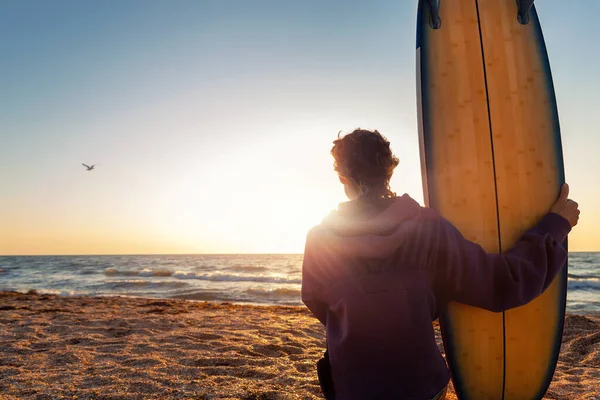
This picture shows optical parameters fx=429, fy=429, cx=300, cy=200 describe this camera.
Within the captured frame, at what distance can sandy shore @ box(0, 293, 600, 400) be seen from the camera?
9.14 ft

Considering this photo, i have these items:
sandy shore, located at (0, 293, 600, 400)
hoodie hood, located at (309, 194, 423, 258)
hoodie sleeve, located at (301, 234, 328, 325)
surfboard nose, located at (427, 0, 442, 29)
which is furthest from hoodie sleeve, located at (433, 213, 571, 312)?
sandy shore, located at (0, 293, 600, 400)

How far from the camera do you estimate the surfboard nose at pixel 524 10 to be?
7.15ft

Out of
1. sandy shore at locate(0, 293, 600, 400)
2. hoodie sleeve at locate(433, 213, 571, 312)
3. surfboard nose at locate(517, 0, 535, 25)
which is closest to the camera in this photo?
hoodie sleeve at locate(433, 213, 571, 312)

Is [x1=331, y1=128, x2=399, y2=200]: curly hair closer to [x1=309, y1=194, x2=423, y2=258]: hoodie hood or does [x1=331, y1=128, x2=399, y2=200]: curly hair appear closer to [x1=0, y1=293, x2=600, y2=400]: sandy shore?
[x1=309, y1=194, x2=423, y2=258]: hoodie hood

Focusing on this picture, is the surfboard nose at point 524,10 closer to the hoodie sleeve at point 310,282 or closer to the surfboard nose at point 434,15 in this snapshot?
the surfboard nose at point 434,15

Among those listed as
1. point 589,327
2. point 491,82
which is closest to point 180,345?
point 491,82

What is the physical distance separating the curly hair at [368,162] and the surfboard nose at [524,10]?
4.63 ft

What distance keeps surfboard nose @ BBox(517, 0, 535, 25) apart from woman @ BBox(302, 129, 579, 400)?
1.41 metres

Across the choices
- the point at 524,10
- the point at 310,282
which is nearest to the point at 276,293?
the point at 524,10

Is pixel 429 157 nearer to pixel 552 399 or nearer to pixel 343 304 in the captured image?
pixel 343 304

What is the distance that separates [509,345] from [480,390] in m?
0.26

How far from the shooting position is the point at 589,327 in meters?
5.20

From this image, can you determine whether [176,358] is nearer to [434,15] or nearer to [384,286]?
[384,286]

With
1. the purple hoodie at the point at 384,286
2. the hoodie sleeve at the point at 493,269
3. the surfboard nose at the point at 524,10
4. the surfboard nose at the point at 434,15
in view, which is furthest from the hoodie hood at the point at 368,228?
the surfboard nose at the point at 524,10
